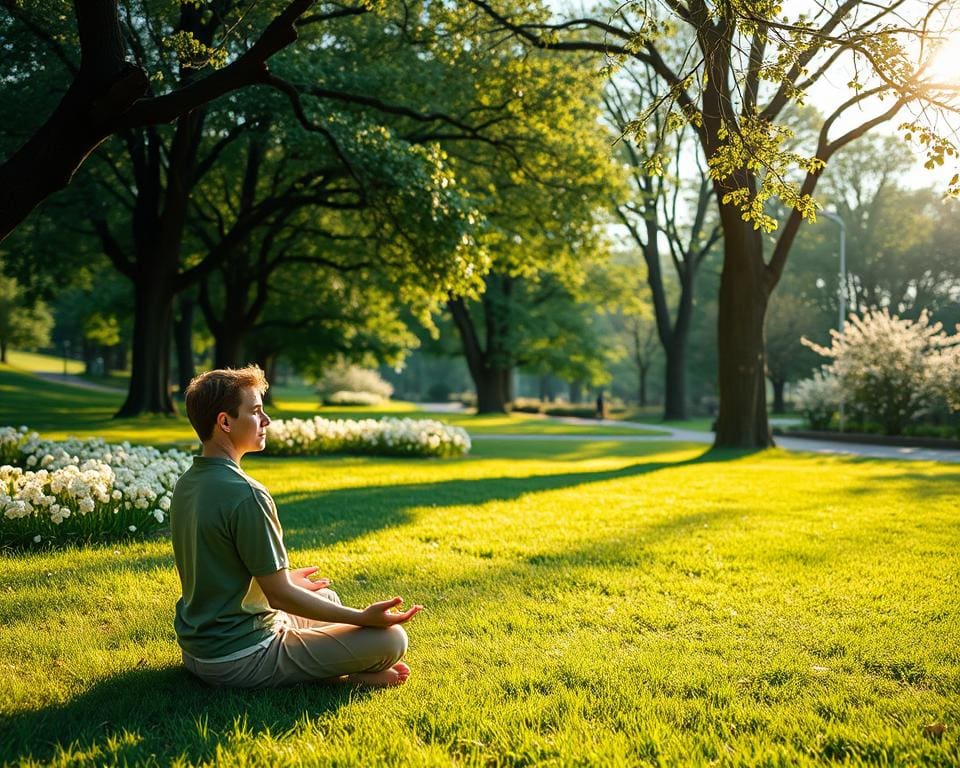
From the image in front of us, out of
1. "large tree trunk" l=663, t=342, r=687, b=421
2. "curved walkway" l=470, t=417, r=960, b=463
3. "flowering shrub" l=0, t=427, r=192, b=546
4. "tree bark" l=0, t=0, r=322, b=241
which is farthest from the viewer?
"large tree trunk" l=663, t=342, r=687, b=421

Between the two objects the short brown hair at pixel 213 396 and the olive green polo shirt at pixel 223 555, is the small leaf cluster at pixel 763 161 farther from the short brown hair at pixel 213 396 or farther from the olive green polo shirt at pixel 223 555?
the olive green polo shirt at pixel 223 555

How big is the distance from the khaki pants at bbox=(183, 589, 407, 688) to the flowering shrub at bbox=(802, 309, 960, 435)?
2075 cm

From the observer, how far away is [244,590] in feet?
11.2

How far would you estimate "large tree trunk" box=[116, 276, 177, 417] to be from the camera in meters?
20.1

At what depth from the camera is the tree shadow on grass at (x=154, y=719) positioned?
9.75ft

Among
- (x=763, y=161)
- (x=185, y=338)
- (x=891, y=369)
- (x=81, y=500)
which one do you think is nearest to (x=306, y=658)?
(x=81, y=500)

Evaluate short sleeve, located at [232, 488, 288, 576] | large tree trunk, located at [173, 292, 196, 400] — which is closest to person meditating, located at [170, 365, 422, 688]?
short sleeve, located at [232, 488, 288, 576]

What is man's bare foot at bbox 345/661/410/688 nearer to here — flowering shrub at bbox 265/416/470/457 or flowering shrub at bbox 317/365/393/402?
flowering shrub at bbox 265/416/470/457

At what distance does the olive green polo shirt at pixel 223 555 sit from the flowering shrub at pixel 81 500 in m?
3.25

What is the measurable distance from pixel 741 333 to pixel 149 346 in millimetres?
14631

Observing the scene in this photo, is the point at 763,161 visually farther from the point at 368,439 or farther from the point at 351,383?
the point at 351,383

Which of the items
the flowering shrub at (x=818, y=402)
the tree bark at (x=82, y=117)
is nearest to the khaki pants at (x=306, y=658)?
the tree bark at (x=82, y=117)

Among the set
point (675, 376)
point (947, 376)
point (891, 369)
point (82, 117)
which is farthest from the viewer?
point (675, 376)

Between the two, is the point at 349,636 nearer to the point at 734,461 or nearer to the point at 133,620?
the point at 133,620
